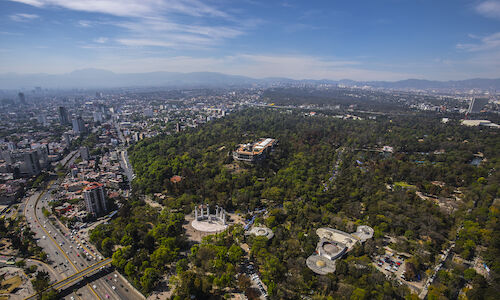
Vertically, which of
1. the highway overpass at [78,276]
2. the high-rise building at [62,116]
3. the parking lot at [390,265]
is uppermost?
the high-rise building at [62,116]

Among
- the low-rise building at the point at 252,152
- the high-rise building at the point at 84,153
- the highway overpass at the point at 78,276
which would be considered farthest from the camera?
the high-rise building at the point at 84,153

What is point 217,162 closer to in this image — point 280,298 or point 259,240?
point 259,240

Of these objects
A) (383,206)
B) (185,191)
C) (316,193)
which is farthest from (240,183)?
(383,206)

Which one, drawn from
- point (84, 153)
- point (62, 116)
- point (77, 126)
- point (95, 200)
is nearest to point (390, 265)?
point (95, 200)

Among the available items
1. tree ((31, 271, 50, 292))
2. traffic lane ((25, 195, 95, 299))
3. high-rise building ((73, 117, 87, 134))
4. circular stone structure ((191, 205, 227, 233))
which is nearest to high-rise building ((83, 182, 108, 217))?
traffic lane ((25, 195, 95, 299))

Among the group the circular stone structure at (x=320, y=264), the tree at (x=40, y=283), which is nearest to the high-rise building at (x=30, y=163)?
the tree at (x=40, y=283)

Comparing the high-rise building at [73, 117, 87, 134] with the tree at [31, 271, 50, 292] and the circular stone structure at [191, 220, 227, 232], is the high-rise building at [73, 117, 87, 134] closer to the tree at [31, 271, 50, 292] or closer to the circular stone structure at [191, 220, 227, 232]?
the circular stone structure at [191, 220, 227, 232]

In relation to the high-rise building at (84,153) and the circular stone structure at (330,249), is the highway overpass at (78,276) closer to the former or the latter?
the circular stone structure at (330,249)
